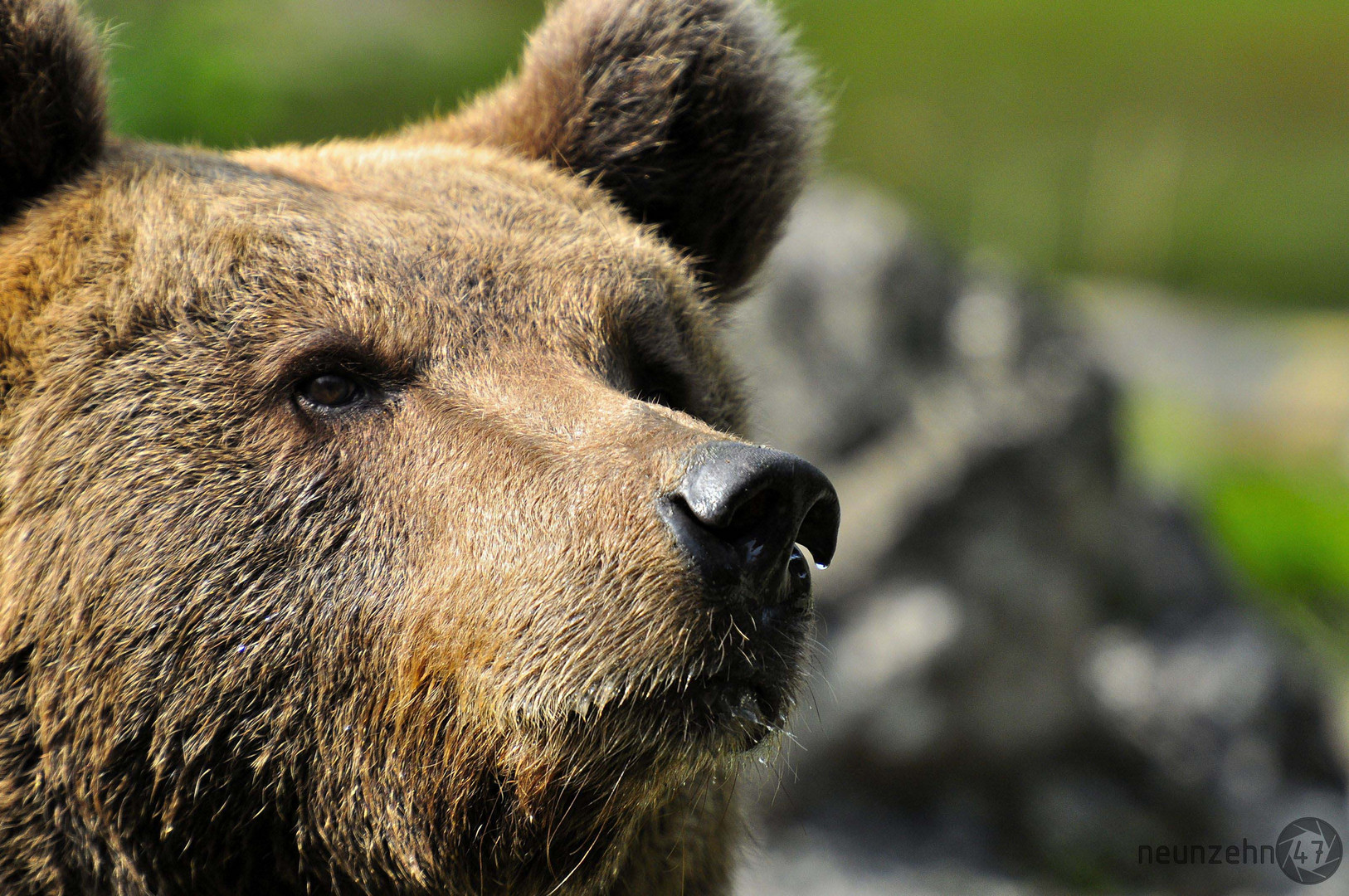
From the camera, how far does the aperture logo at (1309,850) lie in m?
6.66

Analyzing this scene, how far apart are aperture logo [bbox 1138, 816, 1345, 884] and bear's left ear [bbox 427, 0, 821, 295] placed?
502cm

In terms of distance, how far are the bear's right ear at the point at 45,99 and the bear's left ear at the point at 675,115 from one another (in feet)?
3.31

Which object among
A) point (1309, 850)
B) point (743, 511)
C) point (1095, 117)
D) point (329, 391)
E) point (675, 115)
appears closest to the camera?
point (743, 511)

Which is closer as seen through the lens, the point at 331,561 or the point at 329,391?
the point at 331,561

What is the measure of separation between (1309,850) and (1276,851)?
169 millimetres

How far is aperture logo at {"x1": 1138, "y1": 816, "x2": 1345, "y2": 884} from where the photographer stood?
676 cm

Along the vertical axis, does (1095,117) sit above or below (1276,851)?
below

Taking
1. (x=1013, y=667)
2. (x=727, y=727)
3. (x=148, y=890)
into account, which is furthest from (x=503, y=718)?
(x=1013, y=667)

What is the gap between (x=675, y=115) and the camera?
3377mm

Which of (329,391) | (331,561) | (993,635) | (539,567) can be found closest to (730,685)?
(539,567)

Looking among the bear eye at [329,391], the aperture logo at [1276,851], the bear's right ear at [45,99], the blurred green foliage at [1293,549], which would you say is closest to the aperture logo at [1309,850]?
the aperture logo at [1276,851]

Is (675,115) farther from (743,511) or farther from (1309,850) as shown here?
(1309,850)

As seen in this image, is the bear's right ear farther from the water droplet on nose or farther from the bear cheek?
the water droplet on nose

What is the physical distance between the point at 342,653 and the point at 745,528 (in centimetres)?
77
